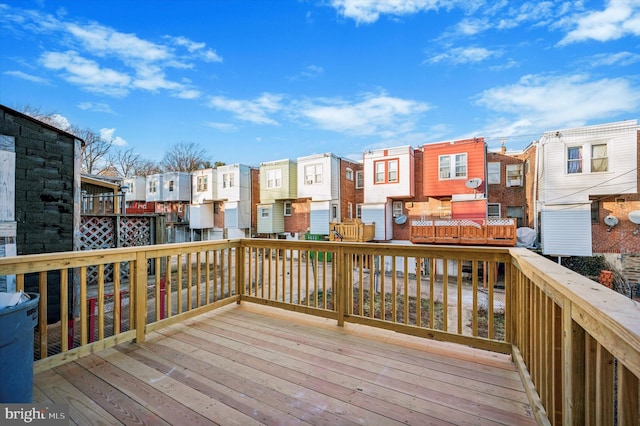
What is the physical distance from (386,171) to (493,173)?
18.8ft

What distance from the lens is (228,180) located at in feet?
69.4

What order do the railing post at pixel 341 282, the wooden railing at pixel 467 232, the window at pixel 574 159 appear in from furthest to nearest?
the wooden railing at pixel 467 232
the window at pixel 574 159
the railing post at pixel 341 282

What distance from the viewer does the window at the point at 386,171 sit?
15.8 metres

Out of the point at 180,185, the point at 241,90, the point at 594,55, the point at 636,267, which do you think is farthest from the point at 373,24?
the point at 180,185

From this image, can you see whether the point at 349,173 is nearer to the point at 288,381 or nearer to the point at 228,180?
the point at 228,180

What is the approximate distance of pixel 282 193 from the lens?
61.4ft

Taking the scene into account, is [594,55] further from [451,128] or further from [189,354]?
[189,354]

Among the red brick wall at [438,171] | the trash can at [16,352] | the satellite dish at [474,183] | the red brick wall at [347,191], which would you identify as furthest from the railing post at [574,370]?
the red brick wall at [347,191]

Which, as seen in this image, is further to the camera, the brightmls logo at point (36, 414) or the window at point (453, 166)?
the window at point (453, 166)

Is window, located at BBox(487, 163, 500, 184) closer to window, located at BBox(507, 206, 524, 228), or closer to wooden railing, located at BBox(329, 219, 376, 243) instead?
window, located at BBox(507, 206, 524, 228)

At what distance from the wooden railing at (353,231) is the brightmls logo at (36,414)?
13308 millimetres

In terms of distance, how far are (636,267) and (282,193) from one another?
695 inches

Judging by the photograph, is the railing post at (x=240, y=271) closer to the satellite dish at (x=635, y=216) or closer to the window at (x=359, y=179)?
the window at (x=359, y=179)

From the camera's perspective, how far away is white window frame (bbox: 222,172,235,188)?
2092 cm
